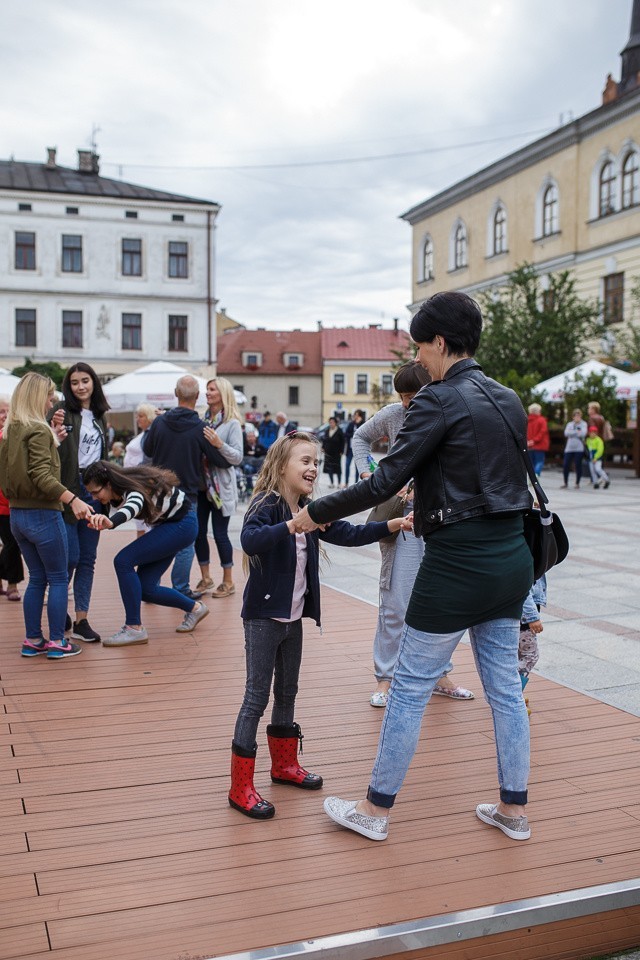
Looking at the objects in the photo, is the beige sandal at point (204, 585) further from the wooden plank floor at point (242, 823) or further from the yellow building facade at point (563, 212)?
the yellow building facade at point (563, 212)

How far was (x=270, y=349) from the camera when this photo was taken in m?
77.3

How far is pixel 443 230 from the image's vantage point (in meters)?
47.3

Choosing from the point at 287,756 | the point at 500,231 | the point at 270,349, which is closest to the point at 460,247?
the point at 500,231

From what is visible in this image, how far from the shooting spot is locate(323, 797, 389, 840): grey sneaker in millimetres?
3299

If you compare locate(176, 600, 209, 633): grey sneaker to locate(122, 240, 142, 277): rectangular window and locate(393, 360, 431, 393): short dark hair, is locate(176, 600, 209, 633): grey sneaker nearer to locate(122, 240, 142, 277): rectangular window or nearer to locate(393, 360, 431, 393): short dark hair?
locate(393, 360, 431, 393): short dark hair

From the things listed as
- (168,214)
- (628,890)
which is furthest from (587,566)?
(168,214)

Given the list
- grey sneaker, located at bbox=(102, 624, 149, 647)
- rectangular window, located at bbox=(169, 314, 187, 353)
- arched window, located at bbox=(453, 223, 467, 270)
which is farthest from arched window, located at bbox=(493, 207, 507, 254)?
grey sneaker, located at bbox=(102, 624, 149, 647)

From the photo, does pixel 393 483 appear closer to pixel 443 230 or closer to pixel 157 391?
pixel 157 391

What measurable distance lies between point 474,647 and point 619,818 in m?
0.93

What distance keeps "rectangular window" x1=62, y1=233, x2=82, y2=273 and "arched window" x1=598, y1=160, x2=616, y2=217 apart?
79.9ft

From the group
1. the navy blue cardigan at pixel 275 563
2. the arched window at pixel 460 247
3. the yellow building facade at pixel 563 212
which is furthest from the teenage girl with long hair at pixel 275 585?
the arched window at pixel 460 247

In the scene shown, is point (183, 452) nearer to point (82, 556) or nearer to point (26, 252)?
point (82, 556)

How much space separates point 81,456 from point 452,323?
4174 millimetres

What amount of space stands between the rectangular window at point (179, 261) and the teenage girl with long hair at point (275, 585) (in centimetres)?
4263
